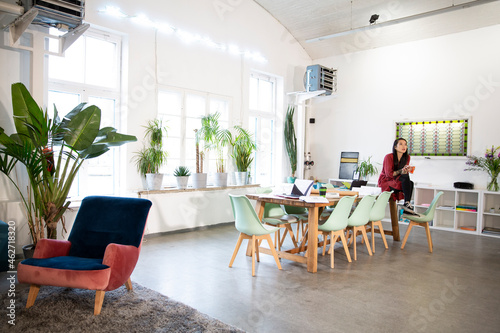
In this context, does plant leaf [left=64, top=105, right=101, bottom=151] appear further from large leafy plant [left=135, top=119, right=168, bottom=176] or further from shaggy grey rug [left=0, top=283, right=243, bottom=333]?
large leafy plant [left=135, top=119, right=168, bottom=176]

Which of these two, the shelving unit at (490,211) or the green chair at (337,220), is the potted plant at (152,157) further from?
the shelving unit at (490,211)

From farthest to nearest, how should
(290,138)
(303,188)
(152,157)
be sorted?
(290,138)
(152,157)
(303,188)

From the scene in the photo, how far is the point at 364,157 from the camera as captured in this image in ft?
28.7

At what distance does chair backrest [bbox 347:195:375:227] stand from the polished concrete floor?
0.50 metres

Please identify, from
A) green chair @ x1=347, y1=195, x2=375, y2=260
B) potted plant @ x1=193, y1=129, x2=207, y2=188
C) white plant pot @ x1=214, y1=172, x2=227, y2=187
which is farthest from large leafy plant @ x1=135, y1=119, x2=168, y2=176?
green chair @ x1=347, y1=195, x2=375, y2=260

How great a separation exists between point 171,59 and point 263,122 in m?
2.84

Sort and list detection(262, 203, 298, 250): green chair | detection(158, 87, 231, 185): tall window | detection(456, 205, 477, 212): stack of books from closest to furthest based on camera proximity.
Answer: detection(262, 203, 298, 250): green chair, detection(158, 87, 231, 185): tall window, detection(456, 205, 477, 212): stack of books

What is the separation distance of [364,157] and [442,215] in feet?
6.80

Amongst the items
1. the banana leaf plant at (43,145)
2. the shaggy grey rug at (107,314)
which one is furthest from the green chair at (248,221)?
the banana leaf plant at (43,145)

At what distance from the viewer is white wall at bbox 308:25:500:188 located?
23.6 feet

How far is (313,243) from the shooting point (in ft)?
14.4

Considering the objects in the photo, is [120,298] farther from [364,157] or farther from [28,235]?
[364,157]

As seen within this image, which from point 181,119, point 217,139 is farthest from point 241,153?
point 181,119

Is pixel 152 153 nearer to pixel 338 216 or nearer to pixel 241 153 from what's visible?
pixel 241 153
